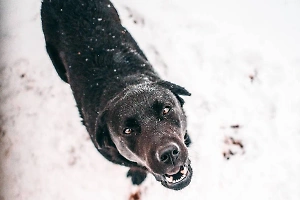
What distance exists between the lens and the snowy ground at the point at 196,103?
4.28 m

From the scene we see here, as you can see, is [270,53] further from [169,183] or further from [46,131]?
[46,131]

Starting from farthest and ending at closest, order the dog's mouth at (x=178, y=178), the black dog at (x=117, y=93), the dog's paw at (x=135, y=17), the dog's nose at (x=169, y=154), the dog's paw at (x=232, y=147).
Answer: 1. the dog's paw at (x=135, y=17)
2. the dog's paw at (x=232, y=147)
3. the dog's mouth at (x=178, y=178)
4. the black dog at (x=117, y=93)
5. the dog's nose at (x=169, y=154)

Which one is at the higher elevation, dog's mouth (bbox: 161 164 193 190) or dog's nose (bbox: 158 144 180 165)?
dog's nose (bbox: 158 144 180 165)

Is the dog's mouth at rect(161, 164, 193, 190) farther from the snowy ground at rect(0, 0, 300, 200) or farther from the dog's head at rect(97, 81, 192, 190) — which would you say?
the snowy ground at rect(0, 0, 300, 200)

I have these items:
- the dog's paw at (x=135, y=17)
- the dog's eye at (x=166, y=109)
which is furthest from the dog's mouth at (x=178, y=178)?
the dog's paw at (x=135, y=17)

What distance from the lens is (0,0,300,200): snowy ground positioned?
4277mm

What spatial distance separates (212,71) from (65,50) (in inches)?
79.8

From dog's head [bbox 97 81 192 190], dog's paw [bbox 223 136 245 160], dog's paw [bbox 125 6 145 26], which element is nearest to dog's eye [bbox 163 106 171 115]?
dog's head [bbox 97 81 192 190]

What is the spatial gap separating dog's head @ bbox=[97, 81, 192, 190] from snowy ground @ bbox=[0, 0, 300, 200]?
3.87 ft

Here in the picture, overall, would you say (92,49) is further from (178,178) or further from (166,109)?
(178,178)

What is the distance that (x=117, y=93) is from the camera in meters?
3.56

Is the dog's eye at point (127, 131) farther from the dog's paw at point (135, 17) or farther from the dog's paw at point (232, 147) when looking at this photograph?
the dog's paw at point (135, 17)

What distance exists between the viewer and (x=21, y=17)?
5219 mm

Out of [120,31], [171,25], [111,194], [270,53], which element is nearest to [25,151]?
[111,194]
